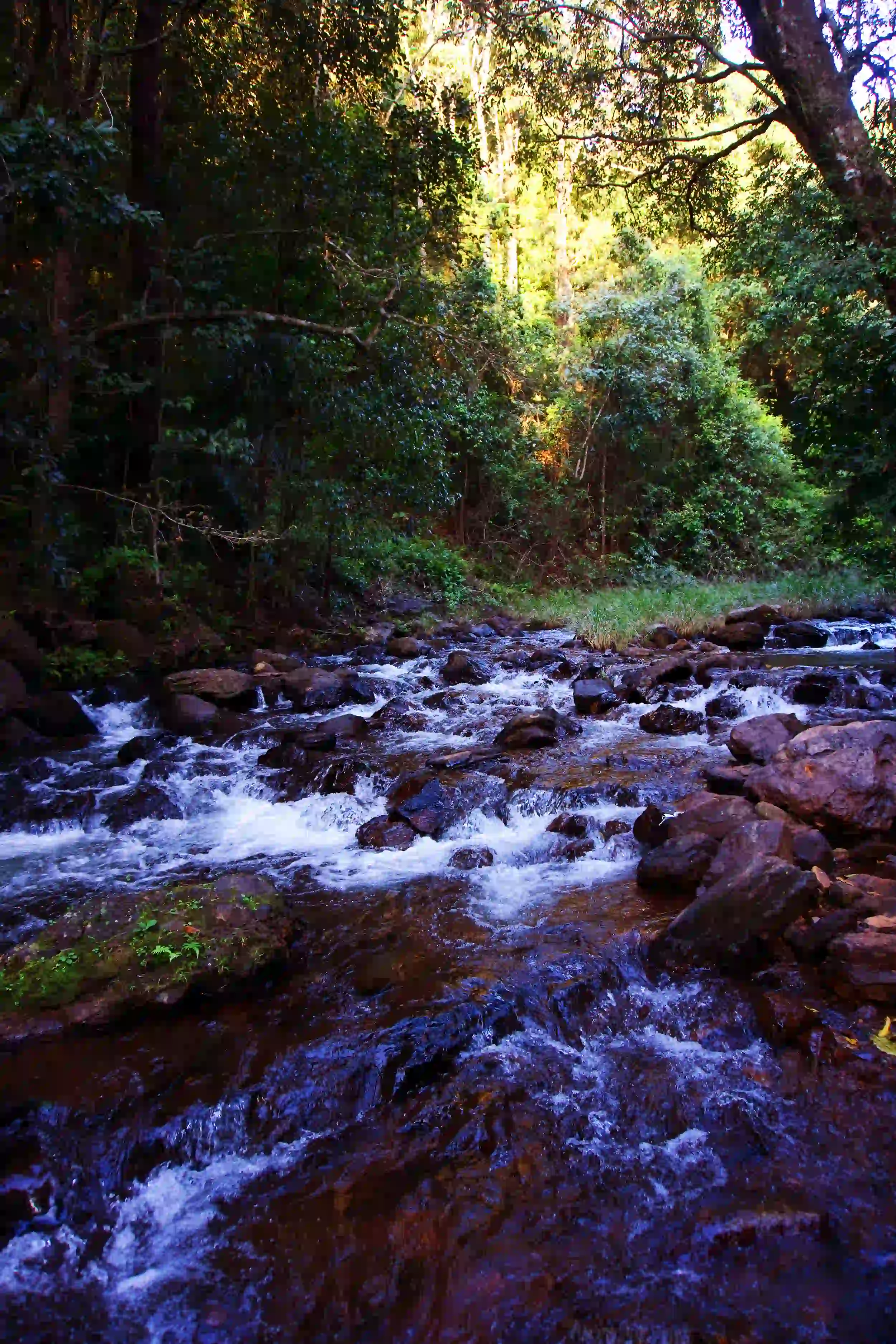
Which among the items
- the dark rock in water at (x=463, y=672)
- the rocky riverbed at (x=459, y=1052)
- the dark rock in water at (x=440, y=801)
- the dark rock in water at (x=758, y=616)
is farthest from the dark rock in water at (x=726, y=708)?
the dark rock in water at (x=758, y=616)

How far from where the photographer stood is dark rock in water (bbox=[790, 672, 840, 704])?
8672 millimetres

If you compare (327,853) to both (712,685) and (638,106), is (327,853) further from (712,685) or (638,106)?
(638,106)

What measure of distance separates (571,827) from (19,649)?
709 centimetres

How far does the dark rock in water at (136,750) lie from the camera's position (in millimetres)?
7711

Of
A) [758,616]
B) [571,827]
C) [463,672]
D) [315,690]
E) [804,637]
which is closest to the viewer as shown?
[571,827]

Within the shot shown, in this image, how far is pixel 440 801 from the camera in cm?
609

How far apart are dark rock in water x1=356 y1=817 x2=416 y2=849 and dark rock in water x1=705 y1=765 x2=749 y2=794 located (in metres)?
2.27

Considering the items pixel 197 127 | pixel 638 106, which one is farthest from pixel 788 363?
pixel 197 127

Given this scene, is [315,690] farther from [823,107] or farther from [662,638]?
[823,107]

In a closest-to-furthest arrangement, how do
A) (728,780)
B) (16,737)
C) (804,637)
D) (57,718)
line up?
(728,780), (16,737), (57,718), (804,637)

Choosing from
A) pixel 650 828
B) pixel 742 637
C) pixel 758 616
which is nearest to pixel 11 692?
pixel 650 828

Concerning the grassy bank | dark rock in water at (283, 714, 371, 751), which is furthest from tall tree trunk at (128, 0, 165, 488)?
the grassy bank

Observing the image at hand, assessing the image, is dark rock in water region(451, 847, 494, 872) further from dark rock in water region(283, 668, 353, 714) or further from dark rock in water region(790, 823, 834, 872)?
dark rock in water region(283, 668, 353, 714)

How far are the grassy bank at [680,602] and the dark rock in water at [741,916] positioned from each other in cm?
924
